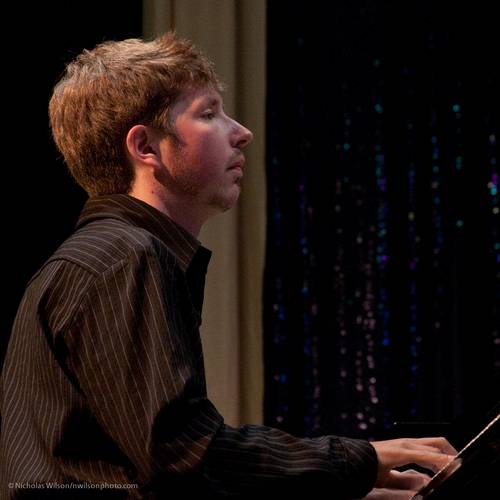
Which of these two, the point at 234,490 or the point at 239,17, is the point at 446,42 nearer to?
the point at 239,17

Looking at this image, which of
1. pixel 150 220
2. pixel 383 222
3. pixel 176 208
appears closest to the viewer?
pixel 150 220

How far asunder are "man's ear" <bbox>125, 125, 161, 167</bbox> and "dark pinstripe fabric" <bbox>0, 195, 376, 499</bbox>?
277 millimetres

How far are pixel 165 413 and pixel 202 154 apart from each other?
22.8 inches

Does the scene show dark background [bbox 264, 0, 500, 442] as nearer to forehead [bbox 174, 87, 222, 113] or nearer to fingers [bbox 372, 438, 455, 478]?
forehead [bbox 174, 87, 222, 113]

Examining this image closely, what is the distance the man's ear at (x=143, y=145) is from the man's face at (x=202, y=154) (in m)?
0.01

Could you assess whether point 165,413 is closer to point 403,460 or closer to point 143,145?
point 403,460

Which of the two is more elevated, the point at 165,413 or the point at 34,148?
the point at 34,148

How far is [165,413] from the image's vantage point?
1084mm

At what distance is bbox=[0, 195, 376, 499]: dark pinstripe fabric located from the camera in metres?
1.10

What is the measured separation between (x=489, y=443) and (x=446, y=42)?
1878 millimetres

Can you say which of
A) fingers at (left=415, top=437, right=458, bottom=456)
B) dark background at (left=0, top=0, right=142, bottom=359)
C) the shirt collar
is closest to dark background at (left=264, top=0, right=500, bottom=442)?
dark background at (left=0, top=0, right=142, bottom=359)

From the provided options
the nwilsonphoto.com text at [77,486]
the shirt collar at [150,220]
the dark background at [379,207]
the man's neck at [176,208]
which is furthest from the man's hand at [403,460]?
the dark background at [379,207]

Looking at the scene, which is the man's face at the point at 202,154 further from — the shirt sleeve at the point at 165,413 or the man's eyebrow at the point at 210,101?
the shirt sleeve at the point at 165,413

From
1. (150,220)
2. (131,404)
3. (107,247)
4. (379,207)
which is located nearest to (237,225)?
(379,207)
